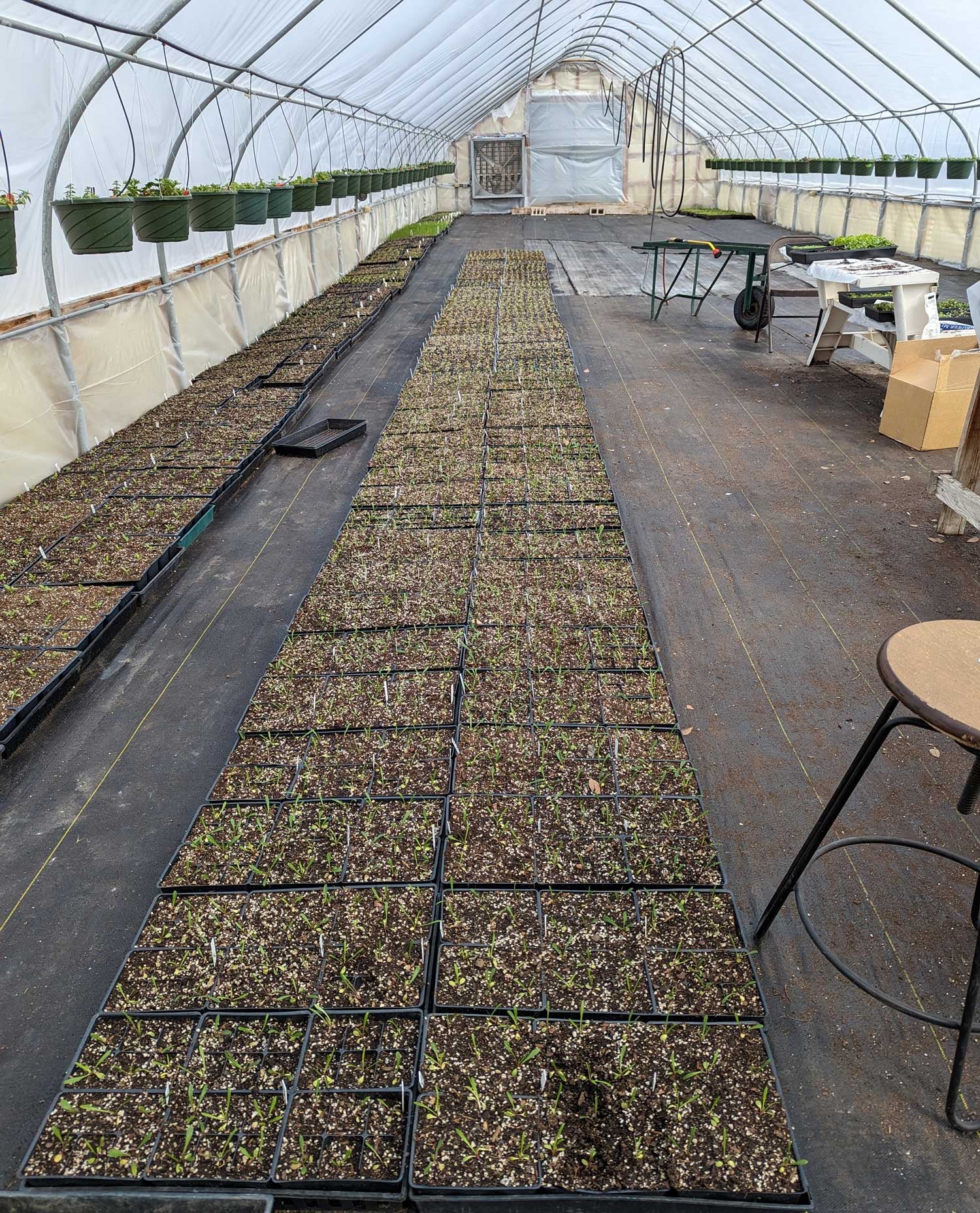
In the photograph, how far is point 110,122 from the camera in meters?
6.61

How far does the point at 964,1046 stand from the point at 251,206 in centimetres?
744

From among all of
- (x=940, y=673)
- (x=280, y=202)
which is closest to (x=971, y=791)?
(x=940, y=673)

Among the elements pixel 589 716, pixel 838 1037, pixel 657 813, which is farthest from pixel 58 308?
pixel 838 1037

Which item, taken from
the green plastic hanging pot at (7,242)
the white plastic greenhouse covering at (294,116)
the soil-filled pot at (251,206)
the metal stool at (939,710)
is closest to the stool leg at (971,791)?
the metal stool at (939,710)

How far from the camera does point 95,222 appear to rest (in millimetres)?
5117

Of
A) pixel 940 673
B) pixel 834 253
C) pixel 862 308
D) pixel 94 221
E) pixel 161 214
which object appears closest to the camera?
pixel 940 673

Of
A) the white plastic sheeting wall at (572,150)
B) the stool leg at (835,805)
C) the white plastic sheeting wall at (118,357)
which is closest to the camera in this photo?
the stool leg at (835,805)

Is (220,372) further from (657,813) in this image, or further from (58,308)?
(657,813)

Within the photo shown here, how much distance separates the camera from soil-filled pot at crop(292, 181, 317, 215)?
8.81m

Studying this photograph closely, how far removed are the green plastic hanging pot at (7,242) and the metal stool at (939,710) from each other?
4403 millimetres

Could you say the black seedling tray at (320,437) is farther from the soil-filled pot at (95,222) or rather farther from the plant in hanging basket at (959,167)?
the plant in hanging basket at (959,167)

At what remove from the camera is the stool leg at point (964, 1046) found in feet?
6.55

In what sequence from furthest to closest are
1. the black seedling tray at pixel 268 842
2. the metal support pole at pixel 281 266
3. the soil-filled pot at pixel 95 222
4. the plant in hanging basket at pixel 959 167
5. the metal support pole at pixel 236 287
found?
1. the plant in hanging basket at pixel 959 167
2. the metal support pole at pixel 281 266
3. the metal support pole at pixel 236 287
4. the soil-filled pot at pixel 95 222
5. the black seedling tray at pixel 268 842

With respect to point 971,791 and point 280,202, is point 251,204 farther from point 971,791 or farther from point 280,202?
point 971,791
